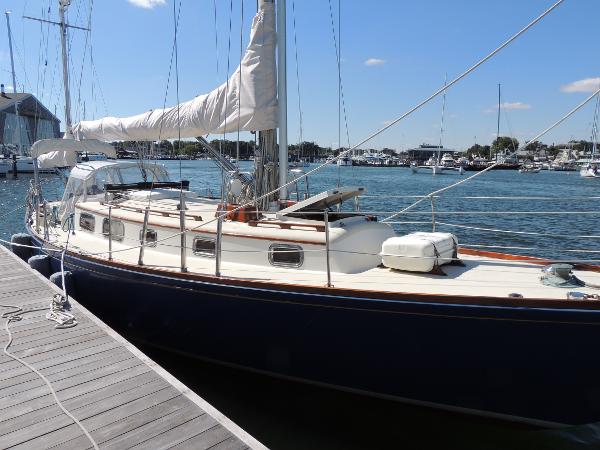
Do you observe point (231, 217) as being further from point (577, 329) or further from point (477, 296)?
point (577, 329)

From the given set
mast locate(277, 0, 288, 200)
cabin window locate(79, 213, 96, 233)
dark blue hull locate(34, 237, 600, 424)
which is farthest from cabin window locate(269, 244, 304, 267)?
cabin window locate(79, 213, 96, 233)

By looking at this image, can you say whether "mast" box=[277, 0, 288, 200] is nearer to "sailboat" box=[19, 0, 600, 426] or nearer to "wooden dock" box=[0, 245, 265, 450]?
"sailboat" box=[19, 0, 600, 426]

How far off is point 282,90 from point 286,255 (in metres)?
3.01

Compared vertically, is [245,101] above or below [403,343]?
above

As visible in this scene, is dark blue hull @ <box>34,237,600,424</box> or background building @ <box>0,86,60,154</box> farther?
background building @ <box>0,86,60,154</box>

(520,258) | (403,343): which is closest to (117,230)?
(403,343)

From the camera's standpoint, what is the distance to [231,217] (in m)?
8.13

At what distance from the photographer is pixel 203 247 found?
308 inches

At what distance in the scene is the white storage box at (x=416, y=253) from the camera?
6.33 meters

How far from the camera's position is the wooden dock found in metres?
4.11

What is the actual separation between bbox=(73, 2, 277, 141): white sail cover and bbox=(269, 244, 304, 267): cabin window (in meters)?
2.37

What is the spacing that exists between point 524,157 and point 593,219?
3637 inches

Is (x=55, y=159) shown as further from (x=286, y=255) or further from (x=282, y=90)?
(x=286, y=255)

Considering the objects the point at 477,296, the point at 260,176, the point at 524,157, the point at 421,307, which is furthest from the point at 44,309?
the point at 524,157
